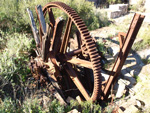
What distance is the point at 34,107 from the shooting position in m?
2.62

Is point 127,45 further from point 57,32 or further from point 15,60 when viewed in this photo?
point 15,60

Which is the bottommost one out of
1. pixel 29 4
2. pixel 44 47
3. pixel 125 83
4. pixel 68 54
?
pixel 125 83

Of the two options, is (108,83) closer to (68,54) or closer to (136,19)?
(68,54)

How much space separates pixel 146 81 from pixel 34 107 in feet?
9.99

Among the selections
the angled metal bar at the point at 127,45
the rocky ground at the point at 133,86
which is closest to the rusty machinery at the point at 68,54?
the angled metal bar at the point at 127,45

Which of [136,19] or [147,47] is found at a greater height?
[136,19]

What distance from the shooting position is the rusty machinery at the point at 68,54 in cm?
265

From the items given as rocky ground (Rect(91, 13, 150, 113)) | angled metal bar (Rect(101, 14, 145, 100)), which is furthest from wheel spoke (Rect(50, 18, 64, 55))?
rocky ground (Rect(91, 13, 150, 113))

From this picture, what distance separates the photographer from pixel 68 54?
3.54m

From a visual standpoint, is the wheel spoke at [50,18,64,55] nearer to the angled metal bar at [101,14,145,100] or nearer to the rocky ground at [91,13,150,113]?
the angled metal bar at [101,14,145,100]

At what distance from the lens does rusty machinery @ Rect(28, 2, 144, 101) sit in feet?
8.69

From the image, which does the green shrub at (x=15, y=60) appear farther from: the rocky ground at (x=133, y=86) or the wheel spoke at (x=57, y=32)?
the rocky ground at (x=133, y=86)

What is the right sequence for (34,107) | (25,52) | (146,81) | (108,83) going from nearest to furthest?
(34,107) < (108,83) < (146,81) < (25,52)

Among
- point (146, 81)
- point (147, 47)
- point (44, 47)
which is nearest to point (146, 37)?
point (147, 47)
